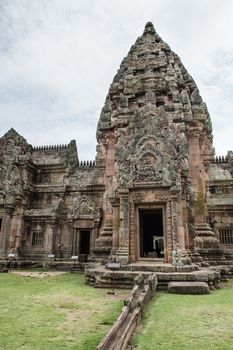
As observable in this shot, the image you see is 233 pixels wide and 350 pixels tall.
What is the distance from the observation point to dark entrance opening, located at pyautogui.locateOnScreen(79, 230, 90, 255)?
19.5m

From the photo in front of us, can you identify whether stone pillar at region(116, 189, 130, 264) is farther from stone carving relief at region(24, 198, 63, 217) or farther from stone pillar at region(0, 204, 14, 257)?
stone pillar at region(0, 204, 14, 257)

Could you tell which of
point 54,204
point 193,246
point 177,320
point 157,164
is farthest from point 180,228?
point 54,204

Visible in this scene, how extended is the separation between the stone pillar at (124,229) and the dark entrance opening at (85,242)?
8.59 m

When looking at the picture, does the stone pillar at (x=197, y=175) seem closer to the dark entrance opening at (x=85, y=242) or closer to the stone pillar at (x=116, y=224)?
the stone pillar at (x=116, y=224)

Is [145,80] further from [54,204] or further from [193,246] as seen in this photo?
[54,204]

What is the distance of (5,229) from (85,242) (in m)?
5.70

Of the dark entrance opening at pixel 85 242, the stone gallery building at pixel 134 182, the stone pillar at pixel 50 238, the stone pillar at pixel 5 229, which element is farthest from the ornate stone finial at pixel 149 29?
the stone pillar at pixel 5 229

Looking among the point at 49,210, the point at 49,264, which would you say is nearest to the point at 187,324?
the point at 49,264

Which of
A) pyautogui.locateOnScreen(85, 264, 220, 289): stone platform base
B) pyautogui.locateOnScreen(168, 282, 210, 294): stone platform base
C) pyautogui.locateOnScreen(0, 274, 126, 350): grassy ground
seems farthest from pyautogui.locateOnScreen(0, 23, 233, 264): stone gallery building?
pyautogui.locateOnScreen(0, 274, 126, 350): grassy ground

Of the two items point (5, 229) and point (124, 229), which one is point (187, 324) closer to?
point (124, 229)

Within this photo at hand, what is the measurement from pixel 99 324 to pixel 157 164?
7.50 meters

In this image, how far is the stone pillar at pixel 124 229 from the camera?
10815 mm

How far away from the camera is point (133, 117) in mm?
13477

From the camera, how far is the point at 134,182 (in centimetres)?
1170
